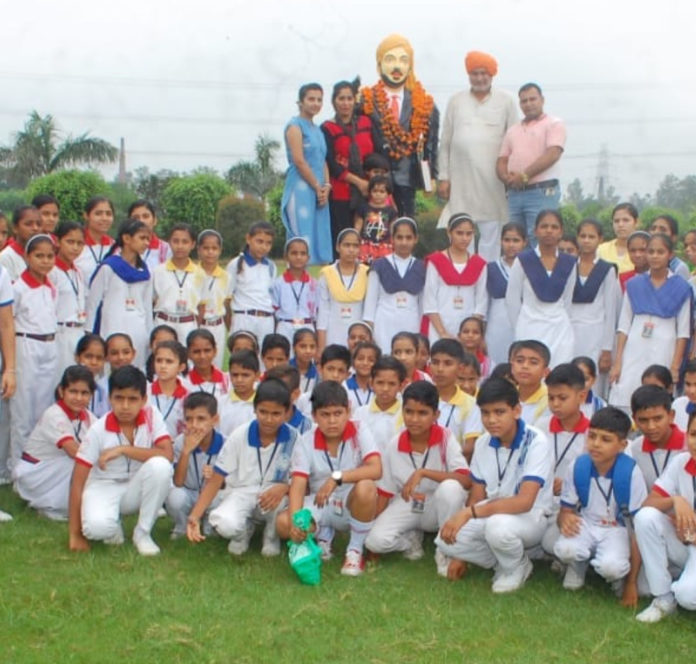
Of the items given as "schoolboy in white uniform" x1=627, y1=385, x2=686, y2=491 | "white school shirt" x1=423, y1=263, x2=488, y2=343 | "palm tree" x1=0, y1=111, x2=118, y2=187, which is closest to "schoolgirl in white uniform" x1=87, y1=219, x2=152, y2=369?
"white school shirt" x1=423, y1=263, x2=488, y2=343

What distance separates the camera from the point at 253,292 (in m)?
7.78

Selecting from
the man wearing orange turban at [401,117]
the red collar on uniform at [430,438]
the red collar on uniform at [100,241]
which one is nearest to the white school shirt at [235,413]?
the red collar on uniform at [430,438]

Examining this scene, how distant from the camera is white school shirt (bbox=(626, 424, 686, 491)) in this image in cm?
504

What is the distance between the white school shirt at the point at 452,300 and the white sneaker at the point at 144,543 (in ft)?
9.44

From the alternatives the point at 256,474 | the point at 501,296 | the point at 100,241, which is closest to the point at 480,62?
the point at 501,296

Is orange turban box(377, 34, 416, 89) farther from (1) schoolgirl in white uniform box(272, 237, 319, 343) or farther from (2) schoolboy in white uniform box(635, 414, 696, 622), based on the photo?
(2) schoolboy in white uniform box(635, 414, 696, 622)

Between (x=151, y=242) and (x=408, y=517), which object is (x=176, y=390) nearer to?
(x=408, y=517)

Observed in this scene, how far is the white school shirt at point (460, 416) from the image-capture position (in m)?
5.84

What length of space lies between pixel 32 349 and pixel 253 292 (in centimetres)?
186

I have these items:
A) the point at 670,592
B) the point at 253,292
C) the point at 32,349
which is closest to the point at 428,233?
the point at 253,292

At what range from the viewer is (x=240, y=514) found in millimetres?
5316

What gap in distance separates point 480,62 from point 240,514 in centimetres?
515

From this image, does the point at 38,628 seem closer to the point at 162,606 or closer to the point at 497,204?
the point at 162,606

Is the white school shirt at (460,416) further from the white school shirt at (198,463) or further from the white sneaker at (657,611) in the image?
the white sneaker at (657,611)
